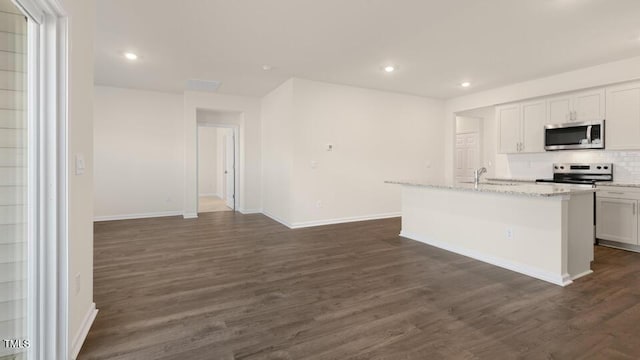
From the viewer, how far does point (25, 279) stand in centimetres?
158

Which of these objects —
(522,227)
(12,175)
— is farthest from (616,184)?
(12,175)

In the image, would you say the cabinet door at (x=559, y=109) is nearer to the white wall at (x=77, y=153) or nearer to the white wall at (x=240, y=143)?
the white wall at (x=240, y=143)

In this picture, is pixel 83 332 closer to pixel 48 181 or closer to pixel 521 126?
pixel 48 181

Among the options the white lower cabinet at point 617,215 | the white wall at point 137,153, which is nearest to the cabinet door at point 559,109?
the white lower cabinet at point 617,215

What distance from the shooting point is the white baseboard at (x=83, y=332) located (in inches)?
71.9

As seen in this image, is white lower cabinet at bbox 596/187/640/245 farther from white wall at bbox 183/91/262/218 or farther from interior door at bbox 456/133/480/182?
white wall at bbox 183/91/262/218

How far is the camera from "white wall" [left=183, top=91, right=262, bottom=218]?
6.50 metres

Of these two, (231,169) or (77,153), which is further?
(231,169)

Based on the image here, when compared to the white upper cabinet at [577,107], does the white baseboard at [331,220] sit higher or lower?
lower

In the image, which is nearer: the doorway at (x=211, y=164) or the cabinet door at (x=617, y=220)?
the cabinet door at (x=617, y=220)

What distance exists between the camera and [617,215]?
4.26 meters

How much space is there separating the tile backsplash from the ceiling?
56.0 inches

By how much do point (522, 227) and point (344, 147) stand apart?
11.1 feet

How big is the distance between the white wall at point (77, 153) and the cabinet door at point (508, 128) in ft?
21.1
